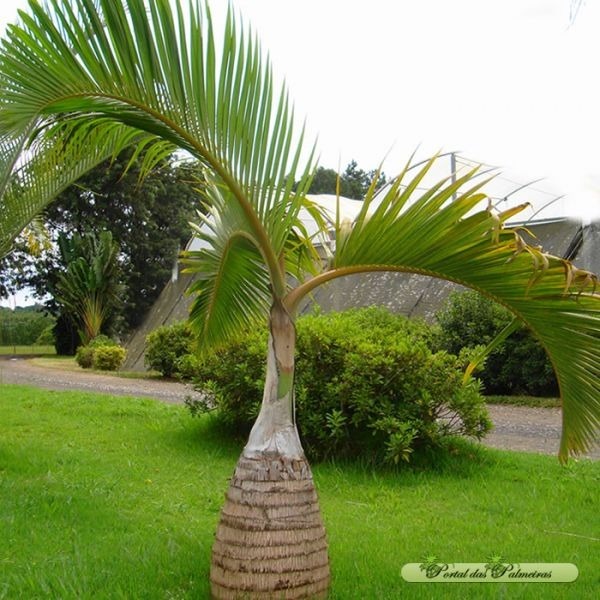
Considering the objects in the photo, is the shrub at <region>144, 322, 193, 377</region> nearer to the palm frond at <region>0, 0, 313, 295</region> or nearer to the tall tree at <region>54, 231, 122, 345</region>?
the tall tree at <region>54, 231, 122, 345</region>

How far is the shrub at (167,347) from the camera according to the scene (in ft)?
45.5

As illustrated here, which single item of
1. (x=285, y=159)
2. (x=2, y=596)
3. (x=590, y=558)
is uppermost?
(x=285, y=159)

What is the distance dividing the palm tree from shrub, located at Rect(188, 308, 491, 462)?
272cm

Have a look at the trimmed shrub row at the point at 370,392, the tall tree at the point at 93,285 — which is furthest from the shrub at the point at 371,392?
the tall tree at the point at 93,285

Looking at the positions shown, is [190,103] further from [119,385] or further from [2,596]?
[119,385]

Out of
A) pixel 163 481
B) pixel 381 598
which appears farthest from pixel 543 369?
pixel 381 598

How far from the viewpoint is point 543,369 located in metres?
10.6

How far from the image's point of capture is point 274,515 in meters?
2.72

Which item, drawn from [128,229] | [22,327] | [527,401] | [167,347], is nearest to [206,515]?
[527,401]

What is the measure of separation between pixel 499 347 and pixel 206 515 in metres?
6.94

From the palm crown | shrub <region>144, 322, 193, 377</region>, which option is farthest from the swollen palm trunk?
shrub <region>144, 322, 193, 377</region>

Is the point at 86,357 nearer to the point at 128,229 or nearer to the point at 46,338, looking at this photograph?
the point at 128,229

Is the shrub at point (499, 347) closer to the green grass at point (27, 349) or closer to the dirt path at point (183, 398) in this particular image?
the dirt path at point (183, 398)

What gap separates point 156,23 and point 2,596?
234cm
